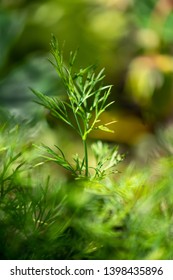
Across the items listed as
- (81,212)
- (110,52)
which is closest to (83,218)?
(81,212)

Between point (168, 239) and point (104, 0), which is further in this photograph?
point (104, 0)

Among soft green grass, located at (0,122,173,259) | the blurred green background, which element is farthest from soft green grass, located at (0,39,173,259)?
the blurred green background

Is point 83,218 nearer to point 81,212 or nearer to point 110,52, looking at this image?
point 81,212

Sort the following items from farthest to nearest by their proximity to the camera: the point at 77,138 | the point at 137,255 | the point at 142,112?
1. the point at 142,112
2. the point at 77,138
3. the point at 137,255

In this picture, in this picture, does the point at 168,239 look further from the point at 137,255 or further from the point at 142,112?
the point at 142,112

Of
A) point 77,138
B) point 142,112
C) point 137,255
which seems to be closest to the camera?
point 137,255

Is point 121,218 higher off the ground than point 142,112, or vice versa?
point 121,218

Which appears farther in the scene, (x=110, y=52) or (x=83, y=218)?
(x=110, y=52)

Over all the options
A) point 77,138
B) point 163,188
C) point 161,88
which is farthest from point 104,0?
point 163,188
